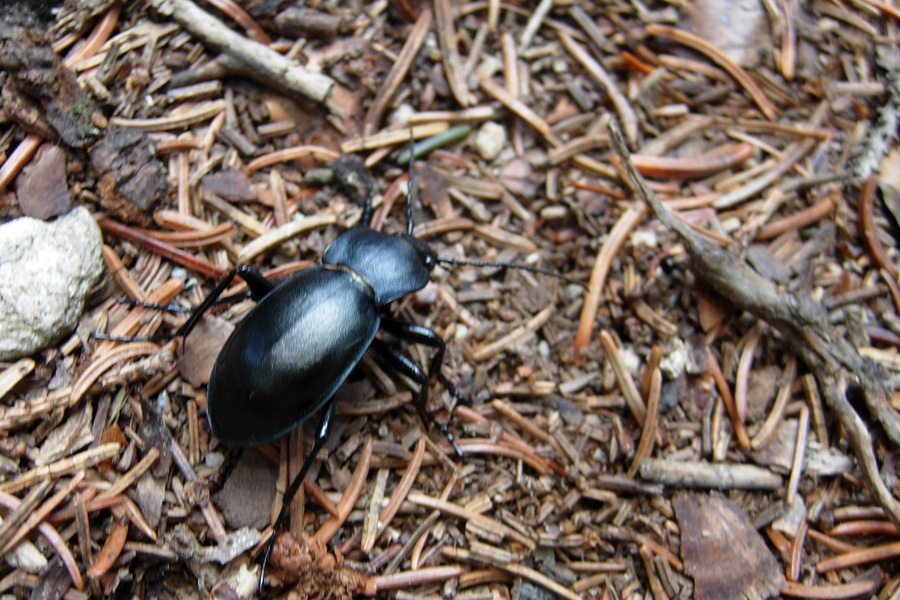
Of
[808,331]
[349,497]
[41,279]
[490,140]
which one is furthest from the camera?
[490,140]

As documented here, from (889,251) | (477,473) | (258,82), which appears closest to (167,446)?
(477,473)

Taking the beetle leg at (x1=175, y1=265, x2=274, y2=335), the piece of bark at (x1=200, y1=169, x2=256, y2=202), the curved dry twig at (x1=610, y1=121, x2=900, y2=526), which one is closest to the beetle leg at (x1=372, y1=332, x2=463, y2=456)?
the beetle leg at (x1=175, y1=265, x2=274, y2=335)

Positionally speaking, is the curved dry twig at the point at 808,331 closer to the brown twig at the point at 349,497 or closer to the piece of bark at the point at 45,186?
the brown twig at the point at 349,497

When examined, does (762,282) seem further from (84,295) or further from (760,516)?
(84,295)

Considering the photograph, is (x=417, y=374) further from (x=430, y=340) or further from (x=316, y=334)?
(x=316, y=334)

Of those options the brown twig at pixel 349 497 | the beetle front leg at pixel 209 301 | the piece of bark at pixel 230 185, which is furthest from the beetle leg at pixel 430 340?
the piece of bark at pixel 230 185

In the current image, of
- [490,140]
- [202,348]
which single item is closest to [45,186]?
[202,348]

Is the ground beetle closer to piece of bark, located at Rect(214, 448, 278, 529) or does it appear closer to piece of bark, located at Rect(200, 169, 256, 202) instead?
piece of bark, located at Rect(214, 448, 278, 529)
